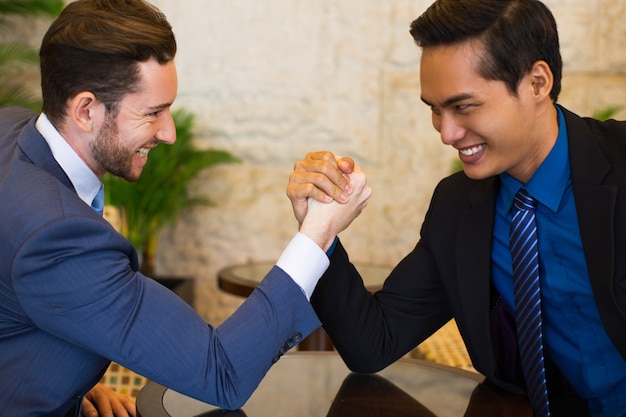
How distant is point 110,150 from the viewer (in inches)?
76.0

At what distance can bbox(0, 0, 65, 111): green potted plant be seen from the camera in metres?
4.53

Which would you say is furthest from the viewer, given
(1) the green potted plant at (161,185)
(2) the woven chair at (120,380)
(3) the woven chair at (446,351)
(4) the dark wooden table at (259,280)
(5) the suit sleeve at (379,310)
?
(1) the green potted plant at (161,185)

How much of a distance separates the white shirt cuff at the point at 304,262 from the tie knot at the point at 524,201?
0.49 meters

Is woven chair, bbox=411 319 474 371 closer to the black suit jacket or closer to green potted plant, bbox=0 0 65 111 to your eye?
the black suit jacket

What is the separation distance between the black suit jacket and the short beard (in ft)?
1.83

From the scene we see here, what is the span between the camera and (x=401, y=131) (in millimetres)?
4852

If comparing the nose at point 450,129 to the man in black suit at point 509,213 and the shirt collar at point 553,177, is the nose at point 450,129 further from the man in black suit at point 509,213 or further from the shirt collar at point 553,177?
the shirt collar at point 553,177

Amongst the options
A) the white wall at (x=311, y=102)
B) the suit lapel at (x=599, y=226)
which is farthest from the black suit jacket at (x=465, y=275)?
the white wall at (x=311, y=102)

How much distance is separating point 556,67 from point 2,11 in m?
3.41

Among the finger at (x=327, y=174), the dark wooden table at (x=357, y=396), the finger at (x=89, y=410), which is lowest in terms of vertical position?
the finger at (x=89, y=410)

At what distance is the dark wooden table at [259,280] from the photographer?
3676 mm

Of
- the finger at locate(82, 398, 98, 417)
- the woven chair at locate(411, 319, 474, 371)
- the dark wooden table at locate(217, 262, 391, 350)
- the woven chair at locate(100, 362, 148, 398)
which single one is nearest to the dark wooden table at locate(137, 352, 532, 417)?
the finger at locate(82, 398, 98, 417)

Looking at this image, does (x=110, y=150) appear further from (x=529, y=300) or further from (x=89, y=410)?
(x=529, y=300)

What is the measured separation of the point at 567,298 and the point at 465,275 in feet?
0.78
